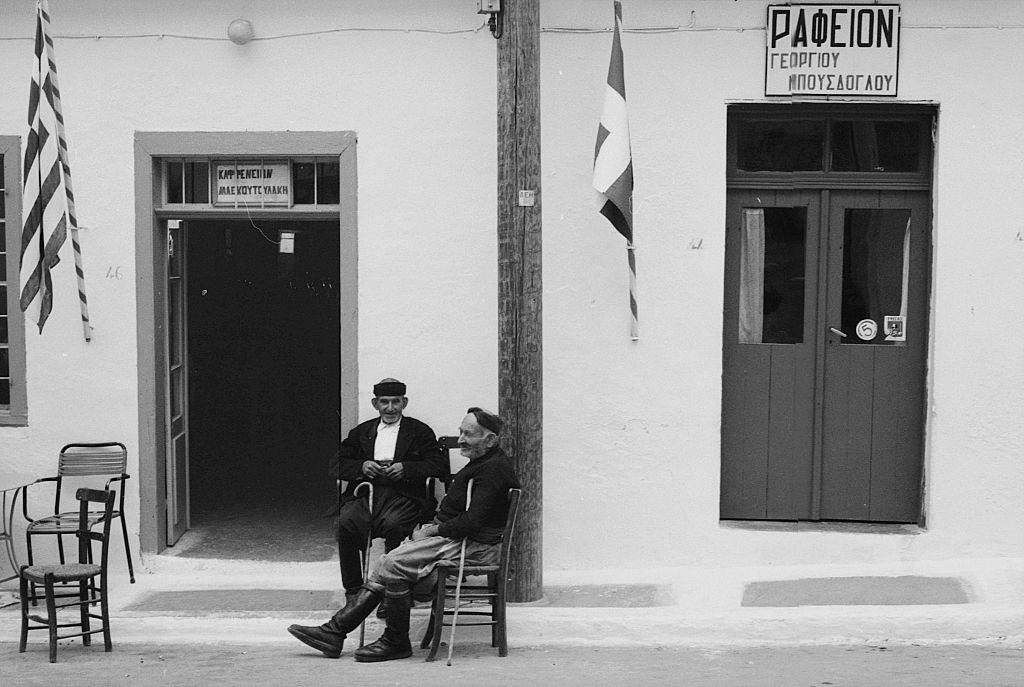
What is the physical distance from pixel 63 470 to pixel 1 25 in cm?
290

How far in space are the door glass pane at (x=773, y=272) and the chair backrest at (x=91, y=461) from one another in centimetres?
414

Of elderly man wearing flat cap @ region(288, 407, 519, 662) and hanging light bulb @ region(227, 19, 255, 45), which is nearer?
elderly man wearing flat cap @ region(288, 407, 519, 662)

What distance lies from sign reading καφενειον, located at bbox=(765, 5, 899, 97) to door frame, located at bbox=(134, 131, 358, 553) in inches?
107

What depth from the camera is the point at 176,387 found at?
9.25m

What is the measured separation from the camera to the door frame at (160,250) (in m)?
8.45

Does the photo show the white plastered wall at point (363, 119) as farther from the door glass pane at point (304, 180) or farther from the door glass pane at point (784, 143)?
the door glass pane at point (784, 143)

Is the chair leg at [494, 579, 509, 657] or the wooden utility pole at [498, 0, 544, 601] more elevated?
the wooden utility pole at [498, 0, 544, 601]

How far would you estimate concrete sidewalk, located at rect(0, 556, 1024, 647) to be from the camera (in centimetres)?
730

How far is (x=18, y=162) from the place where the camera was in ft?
28.2

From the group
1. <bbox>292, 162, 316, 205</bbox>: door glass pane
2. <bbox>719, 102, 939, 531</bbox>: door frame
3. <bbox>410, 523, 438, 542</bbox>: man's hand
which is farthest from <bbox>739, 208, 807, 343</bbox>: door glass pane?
<bbox>292, 162, 316, 205</bbox>: door glass pane

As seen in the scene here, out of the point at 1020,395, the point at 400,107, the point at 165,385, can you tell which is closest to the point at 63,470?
the point at 165,385

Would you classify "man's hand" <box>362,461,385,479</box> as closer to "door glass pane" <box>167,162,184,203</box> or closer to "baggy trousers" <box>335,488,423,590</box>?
"baggy trousers" <box>335,488,423,590</box>

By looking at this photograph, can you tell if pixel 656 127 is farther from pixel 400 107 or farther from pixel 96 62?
pixel 96 62

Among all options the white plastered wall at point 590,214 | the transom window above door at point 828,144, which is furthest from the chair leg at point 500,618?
the transom window above door at point 828,144
